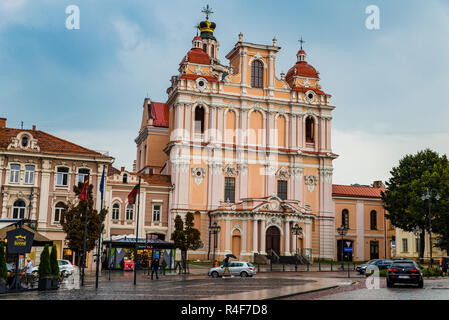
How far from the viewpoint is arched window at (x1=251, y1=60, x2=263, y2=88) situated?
7694cm

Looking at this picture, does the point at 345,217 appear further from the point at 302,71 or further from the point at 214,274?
the point at 214,274

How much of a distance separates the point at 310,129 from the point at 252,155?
33.7ft

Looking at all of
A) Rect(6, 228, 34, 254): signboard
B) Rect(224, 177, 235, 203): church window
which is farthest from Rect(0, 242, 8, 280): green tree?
Rect(224, 177, 235, 203): church window

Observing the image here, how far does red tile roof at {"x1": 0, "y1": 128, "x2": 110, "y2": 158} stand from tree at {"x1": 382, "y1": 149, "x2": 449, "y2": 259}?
35.3 m

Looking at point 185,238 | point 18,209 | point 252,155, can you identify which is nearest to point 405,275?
point 185,238

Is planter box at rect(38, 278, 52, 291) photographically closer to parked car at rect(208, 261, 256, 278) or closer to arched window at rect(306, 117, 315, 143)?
parked car at rect(208, 261, 256, 278)

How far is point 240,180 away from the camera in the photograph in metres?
73.3

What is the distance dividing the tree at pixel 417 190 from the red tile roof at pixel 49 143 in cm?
3531

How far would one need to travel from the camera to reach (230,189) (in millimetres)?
73312
